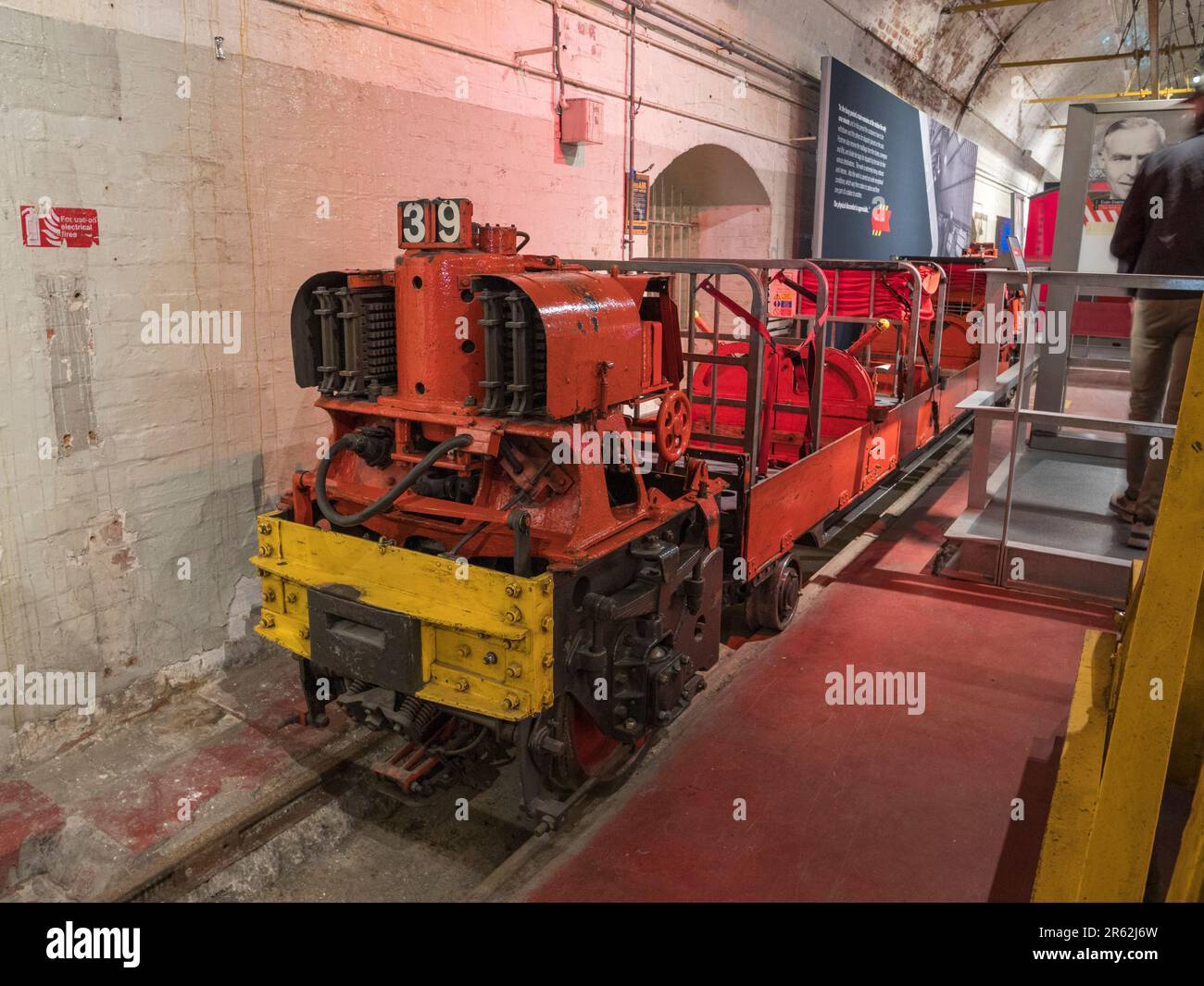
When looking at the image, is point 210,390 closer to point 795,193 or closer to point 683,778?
point 683,778

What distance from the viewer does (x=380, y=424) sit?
147 inches

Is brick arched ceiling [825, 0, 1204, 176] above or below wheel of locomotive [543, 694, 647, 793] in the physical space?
above

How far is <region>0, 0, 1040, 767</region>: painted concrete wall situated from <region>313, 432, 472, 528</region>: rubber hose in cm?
130

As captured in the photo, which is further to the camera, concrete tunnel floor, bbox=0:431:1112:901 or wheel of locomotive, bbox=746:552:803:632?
wheel of locomotive, bbox=746:552:803:632

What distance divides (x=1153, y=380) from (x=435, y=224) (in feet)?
15.4

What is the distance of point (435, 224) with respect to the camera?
132 inches

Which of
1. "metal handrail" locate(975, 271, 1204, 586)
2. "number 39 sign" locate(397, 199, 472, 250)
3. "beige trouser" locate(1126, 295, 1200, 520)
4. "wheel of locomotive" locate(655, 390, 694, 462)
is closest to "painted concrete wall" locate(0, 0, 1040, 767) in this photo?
"number 39 sign" locate(397, 199, 472, 250)

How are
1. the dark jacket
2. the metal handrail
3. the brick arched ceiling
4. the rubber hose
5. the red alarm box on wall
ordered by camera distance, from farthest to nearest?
the brick arched ceiling
the red alarm box on wall
the dark jacket
the metal handrail
the rubber hose

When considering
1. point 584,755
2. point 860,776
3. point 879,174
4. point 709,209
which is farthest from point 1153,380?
point 879,174

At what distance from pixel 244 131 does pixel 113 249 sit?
0.90 meters

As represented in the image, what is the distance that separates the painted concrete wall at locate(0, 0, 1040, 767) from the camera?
12.4 feet

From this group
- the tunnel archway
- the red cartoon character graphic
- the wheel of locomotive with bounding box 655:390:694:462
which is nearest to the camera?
the wheel of locomotive with bounding box 655:390:694:462

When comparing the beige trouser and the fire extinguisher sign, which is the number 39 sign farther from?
the beige trouser

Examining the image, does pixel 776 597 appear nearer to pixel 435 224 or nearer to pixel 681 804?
pixel 681 804
